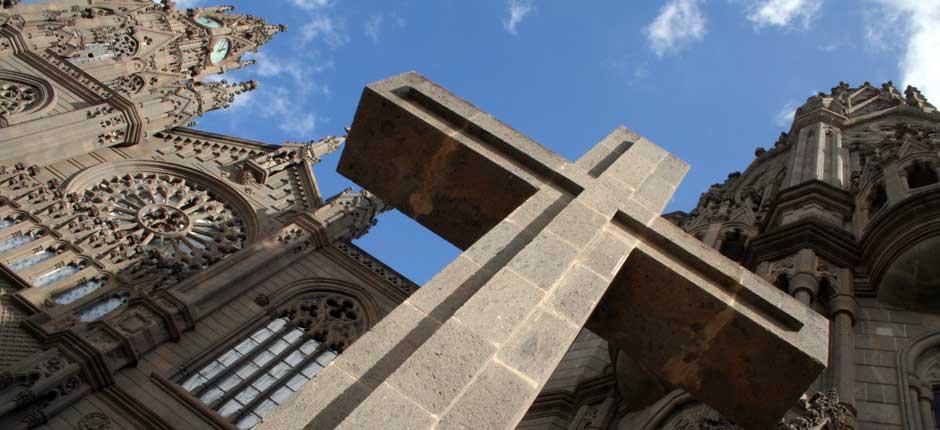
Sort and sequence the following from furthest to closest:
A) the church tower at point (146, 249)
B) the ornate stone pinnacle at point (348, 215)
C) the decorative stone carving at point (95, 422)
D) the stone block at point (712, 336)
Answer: the ornate stone pinnacle at point (348, 215) → the church tower at point (146, 249) → the decorative stone carving at point (95, 422) → the stone block at point (712, 336)

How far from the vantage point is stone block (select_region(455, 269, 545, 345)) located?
431cm

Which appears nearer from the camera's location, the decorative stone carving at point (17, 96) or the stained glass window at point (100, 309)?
the stained glass window at point (100, 309)

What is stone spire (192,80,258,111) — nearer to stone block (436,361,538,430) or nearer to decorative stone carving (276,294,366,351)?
decorative stone carving (276,294,366,351)

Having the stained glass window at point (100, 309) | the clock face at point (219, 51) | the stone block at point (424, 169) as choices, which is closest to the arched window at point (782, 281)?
the stone block at point (424, 169)

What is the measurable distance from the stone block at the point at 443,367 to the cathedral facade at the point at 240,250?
372 cm


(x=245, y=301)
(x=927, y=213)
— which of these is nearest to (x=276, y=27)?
(x=245, y=301)

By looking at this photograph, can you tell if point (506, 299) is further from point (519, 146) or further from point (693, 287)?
point (519, 146)

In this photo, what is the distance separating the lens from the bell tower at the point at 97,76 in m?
25.0

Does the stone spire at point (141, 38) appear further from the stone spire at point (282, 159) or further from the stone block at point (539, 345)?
the stone block at point (539, 345)

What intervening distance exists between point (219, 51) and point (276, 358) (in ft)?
79.4

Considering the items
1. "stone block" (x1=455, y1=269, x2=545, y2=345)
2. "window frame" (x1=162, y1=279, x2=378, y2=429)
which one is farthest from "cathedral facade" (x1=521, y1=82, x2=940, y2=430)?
"window frame" (x1=162, y1=279, x2=378, y2=429)

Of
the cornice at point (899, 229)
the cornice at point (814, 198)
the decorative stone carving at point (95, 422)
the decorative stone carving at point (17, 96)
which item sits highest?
the cornice at point (814, 198)

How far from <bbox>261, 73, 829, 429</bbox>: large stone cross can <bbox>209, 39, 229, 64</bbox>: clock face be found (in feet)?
124

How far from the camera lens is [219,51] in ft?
142
